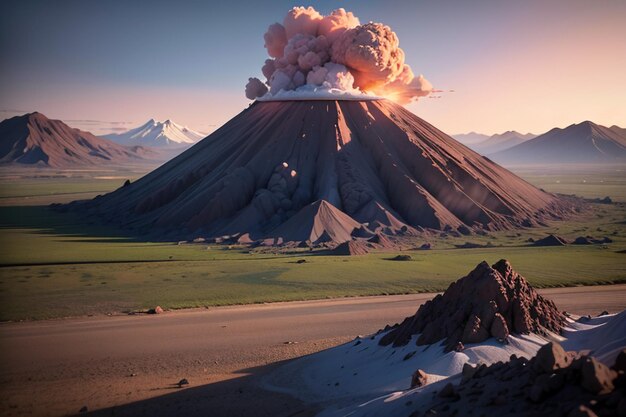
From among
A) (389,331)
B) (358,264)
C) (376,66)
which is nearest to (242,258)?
(358,264)

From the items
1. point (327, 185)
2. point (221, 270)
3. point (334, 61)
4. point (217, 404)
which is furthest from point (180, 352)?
point (334, 61)

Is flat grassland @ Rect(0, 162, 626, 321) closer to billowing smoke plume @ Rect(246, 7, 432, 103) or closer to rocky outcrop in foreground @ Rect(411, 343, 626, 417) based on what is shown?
rocky outcrop in foreground @ Rect(411, 343, 626, 417)

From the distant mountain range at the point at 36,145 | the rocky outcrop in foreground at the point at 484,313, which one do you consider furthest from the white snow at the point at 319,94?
the distant mountain range at the point at 36,145

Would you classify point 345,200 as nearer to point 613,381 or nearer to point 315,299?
point 315,299

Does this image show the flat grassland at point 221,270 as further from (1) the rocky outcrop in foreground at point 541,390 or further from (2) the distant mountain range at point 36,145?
(2) the distant mountain range at point 36,145

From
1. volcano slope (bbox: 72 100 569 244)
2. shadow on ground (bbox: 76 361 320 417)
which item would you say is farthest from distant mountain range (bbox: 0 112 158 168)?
shadow on ground (bbox: 76 361 320 417)

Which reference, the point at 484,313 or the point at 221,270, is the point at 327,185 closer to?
the point at 221,270
